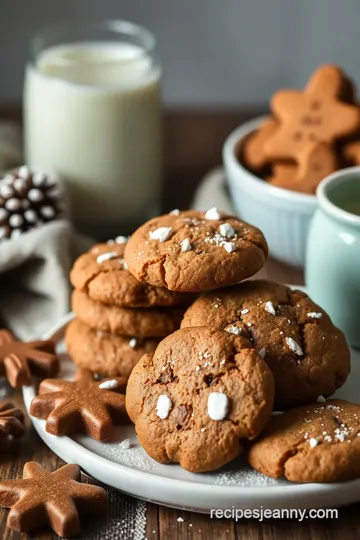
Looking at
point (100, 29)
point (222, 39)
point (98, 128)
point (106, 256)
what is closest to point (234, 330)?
point (106, 256)

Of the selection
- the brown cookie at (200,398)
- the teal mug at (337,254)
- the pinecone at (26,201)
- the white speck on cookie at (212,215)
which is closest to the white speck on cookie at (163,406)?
the brown cookie at (200,398)

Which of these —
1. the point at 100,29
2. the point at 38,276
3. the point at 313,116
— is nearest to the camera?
the point at 38,276

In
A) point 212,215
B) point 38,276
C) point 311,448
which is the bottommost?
point 38,276

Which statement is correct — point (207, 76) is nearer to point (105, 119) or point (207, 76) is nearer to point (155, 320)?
point (105, 119)

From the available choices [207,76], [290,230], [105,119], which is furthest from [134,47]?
[207,76]

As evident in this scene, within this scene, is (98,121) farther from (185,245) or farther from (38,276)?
(185,245)

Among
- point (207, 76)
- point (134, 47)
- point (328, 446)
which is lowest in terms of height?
point (207, 76)

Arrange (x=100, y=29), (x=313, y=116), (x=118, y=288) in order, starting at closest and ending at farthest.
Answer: (x=118, y=288) < (x=313, y=116) < (x=100, y=29)
